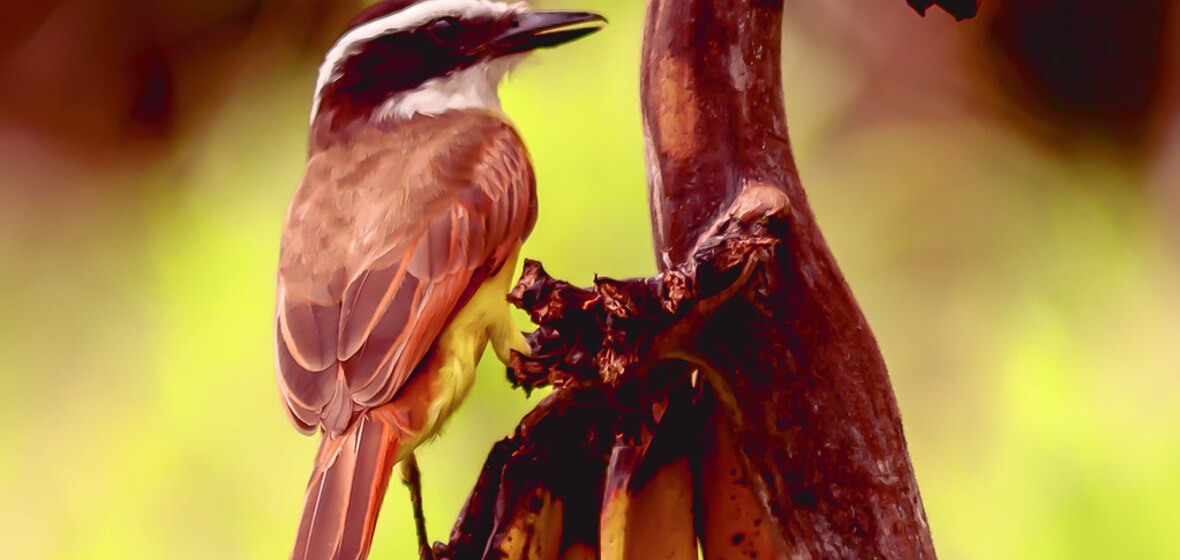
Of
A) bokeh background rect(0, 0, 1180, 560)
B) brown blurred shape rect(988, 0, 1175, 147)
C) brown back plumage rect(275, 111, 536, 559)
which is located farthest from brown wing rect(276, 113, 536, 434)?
brown blurred shape rect(988, 0, 1175, 147)

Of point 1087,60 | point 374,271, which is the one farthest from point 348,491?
point 1087,60

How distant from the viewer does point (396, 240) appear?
3.31 ft

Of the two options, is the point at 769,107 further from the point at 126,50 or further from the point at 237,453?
the point at 126,50

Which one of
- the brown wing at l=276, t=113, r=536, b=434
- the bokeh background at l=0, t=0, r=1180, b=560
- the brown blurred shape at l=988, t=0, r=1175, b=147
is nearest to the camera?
the brown wing at l=276, t=113, r=536, b=434

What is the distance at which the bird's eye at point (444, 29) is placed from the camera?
1163 millimetres

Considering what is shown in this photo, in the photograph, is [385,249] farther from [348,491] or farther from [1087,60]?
[1087,60]

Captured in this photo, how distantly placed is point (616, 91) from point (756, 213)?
1063mm

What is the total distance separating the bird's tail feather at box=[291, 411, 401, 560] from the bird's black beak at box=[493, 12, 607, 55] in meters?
0.38

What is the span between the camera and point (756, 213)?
859mm

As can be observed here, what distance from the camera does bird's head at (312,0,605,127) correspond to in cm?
115

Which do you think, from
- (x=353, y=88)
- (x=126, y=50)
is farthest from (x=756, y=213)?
(x=126, y=50)

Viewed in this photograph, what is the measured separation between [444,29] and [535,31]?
3.7 inches

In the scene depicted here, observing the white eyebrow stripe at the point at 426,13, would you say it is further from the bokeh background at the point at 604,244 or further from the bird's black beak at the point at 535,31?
the bokeh background at the point at 604,244

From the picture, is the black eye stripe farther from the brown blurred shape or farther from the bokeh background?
the brown blurred shape
